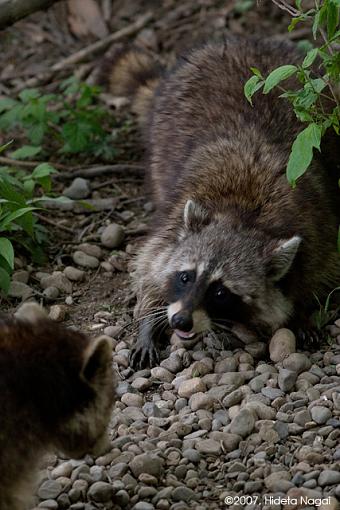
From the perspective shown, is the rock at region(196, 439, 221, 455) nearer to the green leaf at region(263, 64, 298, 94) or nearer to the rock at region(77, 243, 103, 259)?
the green leaf at region(263, 64, 298, 94)

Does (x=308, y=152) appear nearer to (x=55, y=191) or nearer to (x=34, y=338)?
(x=34, y=338)

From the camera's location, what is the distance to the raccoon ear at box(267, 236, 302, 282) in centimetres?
571

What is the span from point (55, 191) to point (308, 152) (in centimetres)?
297

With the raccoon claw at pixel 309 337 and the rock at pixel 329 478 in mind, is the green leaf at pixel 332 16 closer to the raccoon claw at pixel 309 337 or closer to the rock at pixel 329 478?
the raccoon claw at pixel 309 337

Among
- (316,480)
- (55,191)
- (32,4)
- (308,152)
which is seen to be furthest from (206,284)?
(32,4)

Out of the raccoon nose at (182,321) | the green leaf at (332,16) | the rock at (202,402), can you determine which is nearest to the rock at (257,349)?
the raccoon nose at (182,321)

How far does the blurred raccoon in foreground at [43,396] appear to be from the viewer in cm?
388

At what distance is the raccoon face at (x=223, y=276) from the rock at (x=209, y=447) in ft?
2.75

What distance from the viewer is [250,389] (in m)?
5.28

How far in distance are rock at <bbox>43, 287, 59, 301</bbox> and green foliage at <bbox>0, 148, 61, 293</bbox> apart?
0.29 meters

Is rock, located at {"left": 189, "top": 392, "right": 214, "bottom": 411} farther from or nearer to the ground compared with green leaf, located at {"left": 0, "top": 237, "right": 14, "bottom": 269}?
nearer to the ground

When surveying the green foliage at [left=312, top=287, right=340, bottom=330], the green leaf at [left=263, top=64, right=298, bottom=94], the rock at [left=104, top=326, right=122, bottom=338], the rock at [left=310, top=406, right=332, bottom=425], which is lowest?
the green foliage at [left=312, top=287, right=340, bottom=330]

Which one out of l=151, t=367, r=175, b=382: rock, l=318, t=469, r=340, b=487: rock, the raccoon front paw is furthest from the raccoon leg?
l=318, t=469, r=340, b=487: rock

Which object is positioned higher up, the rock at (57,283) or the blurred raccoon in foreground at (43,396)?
the blurred raccoon in foreground at (43,396)
